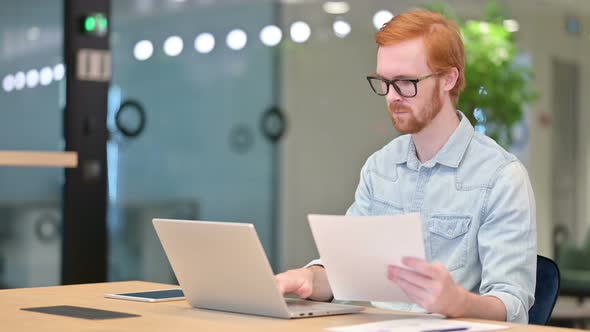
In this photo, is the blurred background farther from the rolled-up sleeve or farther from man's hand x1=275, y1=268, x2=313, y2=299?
the rolled-up sleeve

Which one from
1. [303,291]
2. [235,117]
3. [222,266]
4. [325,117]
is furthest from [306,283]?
[325,117]

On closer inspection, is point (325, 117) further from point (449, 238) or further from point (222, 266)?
point (222, 266)

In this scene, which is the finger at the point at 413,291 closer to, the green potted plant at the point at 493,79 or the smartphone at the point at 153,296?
the smartphone at the point at 153,296

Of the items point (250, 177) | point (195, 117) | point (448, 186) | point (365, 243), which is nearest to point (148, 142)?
point (195, 117)

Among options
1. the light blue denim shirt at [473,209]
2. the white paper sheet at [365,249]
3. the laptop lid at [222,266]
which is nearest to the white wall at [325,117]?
the light blue denim shirt at [473,209]

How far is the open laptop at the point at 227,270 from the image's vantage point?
6.94 feet

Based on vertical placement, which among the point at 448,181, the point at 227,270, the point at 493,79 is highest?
the point at 493,79

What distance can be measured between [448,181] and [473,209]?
3.9 inches

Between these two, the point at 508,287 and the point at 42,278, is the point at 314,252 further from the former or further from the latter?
the point at 508,287

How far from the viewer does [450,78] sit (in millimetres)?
2512

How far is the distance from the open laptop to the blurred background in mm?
2931

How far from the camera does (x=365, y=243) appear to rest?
2.05 metres

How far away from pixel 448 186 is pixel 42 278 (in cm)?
308

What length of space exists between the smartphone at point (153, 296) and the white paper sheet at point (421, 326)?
560 millimetres
